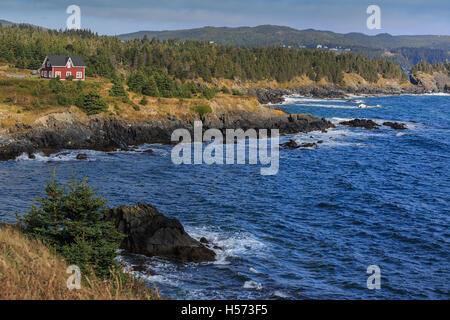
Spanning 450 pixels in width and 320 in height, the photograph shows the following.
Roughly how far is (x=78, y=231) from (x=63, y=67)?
81382 millimetres

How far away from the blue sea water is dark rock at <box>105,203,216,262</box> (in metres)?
1.04

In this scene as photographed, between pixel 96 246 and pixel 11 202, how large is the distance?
22.1 meters

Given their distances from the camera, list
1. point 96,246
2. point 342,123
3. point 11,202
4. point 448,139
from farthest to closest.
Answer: point 342,123 < point 448,139 < point 11,202 < point 96,246

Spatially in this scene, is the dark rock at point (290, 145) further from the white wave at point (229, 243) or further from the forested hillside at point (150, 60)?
the white wave at point (229, 243)

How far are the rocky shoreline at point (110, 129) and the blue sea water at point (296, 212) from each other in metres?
3.94

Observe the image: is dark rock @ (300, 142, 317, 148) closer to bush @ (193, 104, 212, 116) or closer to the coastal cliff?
the coastal cliff

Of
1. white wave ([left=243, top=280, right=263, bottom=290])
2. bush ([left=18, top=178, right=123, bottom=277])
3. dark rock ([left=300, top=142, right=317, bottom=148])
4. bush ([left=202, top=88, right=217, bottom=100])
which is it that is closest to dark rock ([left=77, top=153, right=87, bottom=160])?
dark rock ([left=300, top=142, right=317, bottom=148])

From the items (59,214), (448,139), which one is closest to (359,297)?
(59,214)

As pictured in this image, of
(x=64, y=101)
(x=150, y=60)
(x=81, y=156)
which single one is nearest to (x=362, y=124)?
(x=64, y=101)

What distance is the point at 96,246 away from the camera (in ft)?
63.6

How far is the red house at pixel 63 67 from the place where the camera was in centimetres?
9206

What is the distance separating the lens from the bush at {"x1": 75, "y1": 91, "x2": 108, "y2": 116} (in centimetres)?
6900

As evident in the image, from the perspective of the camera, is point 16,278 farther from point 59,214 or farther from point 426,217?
point 426,217

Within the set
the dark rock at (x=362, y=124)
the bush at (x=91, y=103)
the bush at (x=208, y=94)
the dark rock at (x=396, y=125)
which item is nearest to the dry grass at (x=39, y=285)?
the bush at (x=91, y=103)
